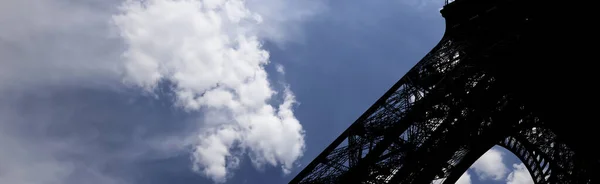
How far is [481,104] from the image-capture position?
48.1ft

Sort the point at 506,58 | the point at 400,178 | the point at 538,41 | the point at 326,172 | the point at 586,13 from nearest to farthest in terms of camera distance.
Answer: the point at 586,13 → the point at 538,41 → the point at 506,58 → the point at 400,178 → the point at 326,172

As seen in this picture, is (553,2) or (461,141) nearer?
(553,2)

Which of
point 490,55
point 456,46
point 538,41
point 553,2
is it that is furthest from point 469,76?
point 553,2

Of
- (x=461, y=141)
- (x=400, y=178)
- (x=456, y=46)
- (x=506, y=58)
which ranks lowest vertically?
(x=400, y=178)

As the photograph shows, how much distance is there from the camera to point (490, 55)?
13.2 m

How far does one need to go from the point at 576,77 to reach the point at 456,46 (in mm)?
6945

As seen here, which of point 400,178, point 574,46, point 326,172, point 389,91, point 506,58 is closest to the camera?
point 574,46

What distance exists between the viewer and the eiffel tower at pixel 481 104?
1072 cm

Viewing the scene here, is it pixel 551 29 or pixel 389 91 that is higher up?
pixel 389 91

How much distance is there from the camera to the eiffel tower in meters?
10.7

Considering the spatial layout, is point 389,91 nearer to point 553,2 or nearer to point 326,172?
point 326,172

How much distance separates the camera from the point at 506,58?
12.5 m

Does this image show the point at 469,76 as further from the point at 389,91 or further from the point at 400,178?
the point at 400,178

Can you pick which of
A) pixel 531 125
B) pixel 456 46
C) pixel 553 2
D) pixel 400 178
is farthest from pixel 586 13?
pixel 531 125
